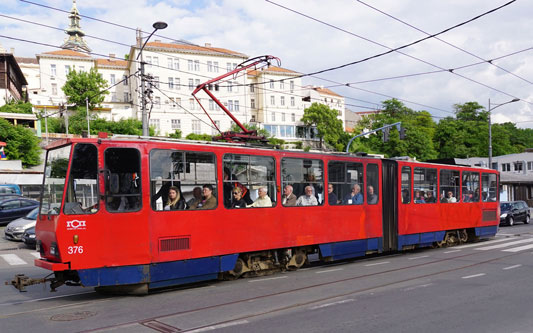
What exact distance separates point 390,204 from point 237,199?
233 inches

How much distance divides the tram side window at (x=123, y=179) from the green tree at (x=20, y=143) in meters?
42.8

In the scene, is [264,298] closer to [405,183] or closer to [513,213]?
[405,183]

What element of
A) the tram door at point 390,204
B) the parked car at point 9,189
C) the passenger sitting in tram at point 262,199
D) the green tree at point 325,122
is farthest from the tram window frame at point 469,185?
the green tree at point 325,122

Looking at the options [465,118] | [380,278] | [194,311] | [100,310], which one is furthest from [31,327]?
[465,118]

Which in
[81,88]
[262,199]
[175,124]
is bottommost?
[262,199]

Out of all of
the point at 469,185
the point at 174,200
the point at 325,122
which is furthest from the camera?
the point at 325,122

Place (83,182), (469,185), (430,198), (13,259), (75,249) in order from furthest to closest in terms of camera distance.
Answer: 1. (469,185)
2. (430,198)
3. (13,259)
4. (83,182)
5. (75,249)

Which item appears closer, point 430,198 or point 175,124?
point 430,198

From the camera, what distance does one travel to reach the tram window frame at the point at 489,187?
18656mm

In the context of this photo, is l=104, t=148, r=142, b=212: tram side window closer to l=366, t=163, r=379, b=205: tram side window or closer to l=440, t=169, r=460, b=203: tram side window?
l=366, t=163, r=379, b=205: tram side window

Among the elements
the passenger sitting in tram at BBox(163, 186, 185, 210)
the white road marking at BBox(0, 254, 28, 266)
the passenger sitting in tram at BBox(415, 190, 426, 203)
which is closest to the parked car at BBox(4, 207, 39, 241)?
the white road marking at BBox(0, 254, 28, 266)

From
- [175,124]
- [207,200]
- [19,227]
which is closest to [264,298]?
[207,200]

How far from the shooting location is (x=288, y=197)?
36.3 feet

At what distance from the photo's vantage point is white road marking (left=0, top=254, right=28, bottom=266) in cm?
1455
